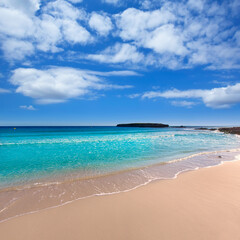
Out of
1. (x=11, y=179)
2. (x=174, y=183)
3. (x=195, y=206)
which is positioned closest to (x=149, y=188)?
(x=174, y=183)

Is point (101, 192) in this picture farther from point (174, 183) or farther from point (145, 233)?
point (174, 183)

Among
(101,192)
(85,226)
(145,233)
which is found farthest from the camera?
(101,192)

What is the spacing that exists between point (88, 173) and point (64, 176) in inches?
50.3

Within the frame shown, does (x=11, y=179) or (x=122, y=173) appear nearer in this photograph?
(x=11, y=179)

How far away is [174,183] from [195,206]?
6.49 ft

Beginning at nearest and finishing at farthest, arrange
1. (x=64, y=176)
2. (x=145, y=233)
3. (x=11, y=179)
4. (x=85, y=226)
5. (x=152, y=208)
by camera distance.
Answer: (x=145, y=233) < (x=85, y=226) < (x=152, y=208) < (x=11, y=179) < (x=64, y=176)

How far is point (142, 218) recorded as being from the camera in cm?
387

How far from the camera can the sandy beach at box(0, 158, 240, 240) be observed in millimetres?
3293

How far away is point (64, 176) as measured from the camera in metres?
7.66

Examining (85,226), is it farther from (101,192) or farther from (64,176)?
(64,176)

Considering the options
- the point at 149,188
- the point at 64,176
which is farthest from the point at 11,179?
the point at 149,188

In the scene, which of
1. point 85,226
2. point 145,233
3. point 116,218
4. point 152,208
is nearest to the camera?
point 145,233

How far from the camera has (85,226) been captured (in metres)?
3.59

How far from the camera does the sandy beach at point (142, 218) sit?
10.8ft
